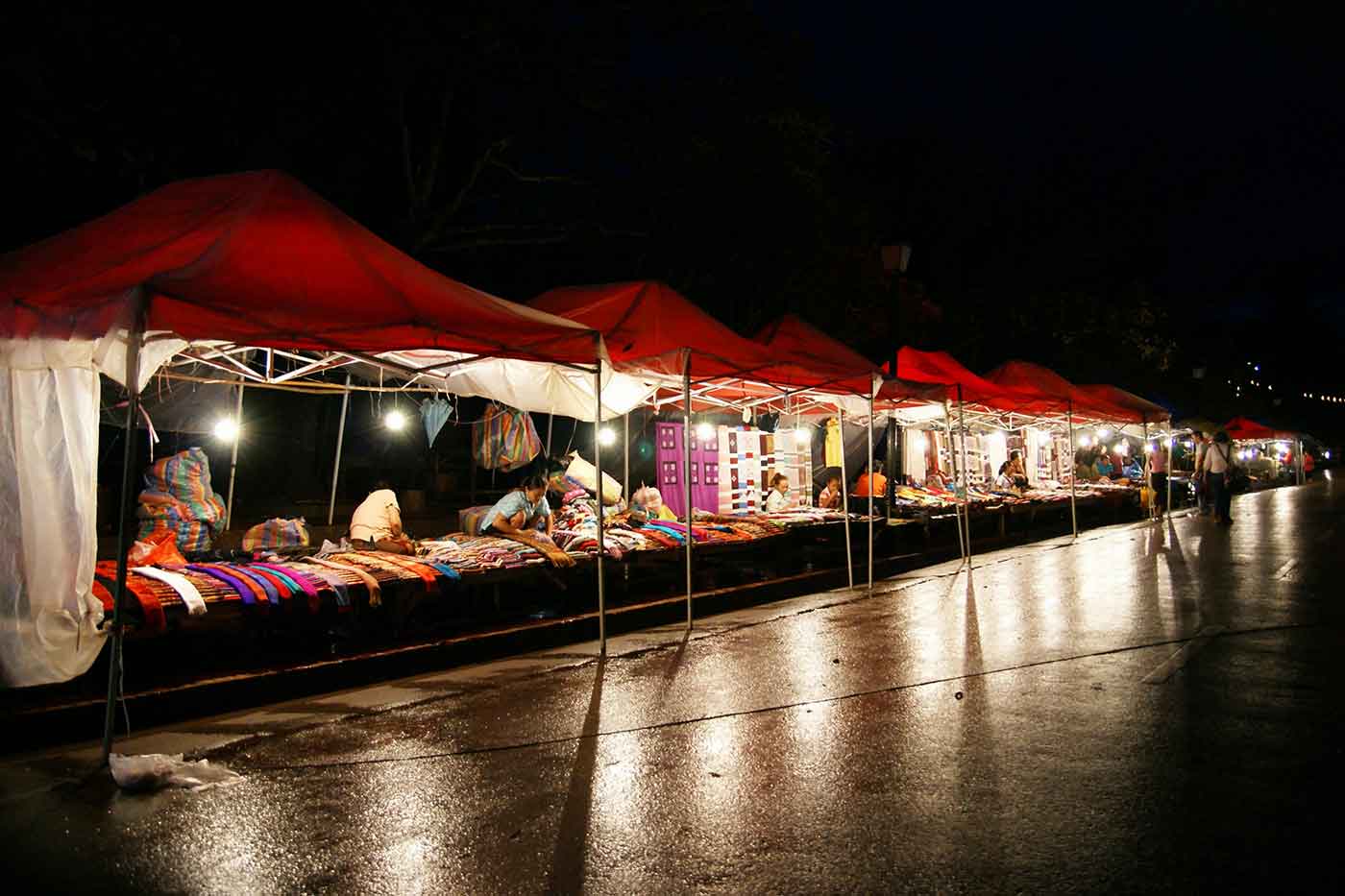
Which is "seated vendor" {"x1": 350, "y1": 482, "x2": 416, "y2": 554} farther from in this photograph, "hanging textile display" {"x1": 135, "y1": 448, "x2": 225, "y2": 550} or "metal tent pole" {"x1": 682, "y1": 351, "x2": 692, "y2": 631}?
"metal tent pole" {"x1": 682, "y1": 351, "x2": 692, "y2": 631}

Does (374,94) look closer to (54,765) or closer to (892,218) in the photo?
(54,765)

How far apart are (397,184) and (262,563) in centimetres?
1035

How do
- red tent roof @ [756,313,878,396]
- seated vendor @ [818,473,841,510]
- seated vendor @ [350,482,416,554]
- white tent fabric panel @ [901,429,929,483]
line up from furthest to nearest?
white tent fabric panel @ [901,429,929,483]
seated vendor @ [818,473,841,510]
red tent roof @ [756,313,878,396]
seated vendor @ [350,482,416,554]

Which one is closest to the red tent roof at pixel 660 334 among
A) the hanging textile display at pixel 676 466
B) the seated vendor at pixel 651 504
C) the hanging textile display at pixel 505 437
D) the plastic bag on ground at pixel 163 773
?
the hanging textile display at pixel 505 437

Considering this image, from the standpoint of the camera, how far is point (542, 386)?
10977 mm

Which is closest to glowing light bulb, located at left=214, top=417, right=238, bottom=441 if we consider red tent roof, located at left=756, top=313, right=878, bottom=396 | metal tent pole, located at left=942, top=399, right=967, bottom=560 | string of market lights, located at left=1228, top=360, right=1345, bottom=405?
red tent roof, located at left=756, top=313, right=878, bottom=396

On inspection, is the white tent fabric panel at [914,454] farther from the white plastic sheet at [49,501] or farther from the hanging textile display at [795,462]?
the white plastic sheet at [49,501]

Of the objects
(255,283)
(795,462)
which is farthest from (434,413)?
(795,462)

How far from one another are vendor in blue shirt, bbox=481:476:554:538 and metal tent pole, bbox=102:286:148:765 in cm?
523

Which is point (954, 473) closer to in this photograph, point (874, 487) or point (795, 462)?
point (874, 487)

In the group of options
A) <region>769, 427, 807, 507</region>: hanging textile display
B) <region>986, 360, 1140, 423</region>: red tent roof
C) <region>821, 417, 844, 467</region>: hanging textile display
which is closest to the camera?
<region>769, 427, 807, 507</region>: hanging textile display

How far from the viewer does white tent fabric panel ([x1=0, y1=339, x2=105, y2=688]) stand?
612cm

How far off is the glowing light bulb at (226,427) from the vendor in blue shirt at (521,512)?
9.79ft

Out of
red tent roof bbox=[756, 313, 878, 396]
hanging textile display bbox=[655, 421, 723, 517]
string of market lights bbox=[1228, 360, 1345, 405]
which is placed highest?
string of market lights bbox=[1228, 360, 1345, 405]
